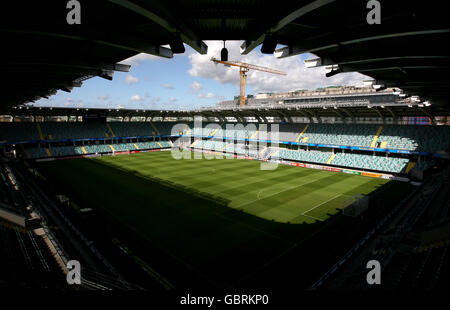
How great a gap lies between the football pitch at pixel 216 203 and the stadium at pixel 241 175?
0.15 meters

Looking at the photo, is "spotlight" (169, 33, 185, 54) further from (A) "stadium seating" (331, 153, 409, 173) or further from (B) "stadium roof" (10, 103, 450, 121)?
(A) "stadium seating" (331, 153, 409, 173)

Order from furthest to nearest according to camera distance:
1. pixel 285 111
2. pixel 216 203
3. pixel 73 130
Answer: pixel 73 130 → pixel 285 111 → pixel 216 203

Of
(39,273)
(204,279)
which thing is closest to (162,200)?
(204,279)

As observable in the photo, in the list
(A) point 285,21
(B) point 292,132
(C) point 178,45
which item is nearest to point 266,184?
(B) point 292,132

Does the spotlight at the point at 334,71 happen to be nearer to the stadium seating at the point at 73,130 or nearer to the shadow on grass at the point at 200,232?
the shadow on grass at the point at 200,232

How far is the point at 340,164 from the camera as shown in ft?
125

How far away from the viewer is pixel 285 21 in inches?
179

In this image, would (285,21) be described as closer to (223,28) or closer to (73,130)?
(223,28)

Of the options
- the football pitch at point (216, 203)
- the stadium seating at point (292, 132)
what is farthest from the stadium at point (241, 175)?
the stadium seating at point (292, 132)

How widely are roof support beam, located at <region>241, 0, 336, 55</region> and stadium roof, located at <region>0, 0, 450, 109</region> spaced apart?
1cm

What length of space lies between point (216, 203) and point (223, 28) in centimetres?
1816

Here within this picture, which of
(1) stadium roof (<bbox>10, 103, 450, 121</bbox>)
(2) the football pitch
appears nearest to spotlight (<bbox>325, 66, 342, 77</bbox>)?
(2) the football pitch

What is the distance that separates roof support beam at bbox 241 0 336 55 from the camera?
13.3ft

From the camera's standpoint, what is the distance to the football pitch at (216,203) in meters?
14.8
